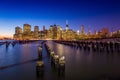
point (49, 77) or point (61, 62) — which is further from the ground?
point (61, 62)

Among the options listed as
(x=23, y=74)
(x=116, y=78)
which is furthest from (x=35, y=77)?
(x=116, y=78)

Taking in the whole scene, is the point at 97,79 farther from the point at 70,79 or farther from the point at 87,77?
the point at 70,79

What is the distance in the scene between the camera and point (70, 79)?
15.9m

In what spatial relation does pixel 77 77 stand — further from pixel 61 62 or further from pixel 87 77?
pixel 61 62

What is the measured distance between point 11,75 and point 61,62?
526 centimetres

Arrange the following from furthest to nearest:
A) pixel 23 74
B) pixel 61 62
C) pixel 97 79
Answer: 1. pixel 23 74
2. pixel 61 62
3. pixel 97 79

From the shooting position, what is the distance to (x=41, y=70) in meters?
16.8

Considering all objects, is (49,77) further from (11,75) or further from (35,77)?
(11,75)

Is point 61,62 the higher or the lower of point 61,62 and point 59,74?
the higher

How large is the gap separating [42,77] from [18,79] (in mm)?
2186

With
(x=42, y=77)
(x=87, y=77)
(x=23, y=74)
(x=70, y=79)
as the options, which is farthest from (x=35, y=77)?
(x=87, y=77)

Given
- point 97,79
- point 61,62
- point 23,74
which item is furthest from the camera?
point 23,74

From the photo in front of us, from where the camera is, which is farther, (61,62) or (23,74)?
(23,74)


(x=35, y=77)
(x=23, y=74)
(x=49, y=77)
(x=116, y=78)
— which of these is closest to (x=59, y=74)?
(x=49, y=77)
